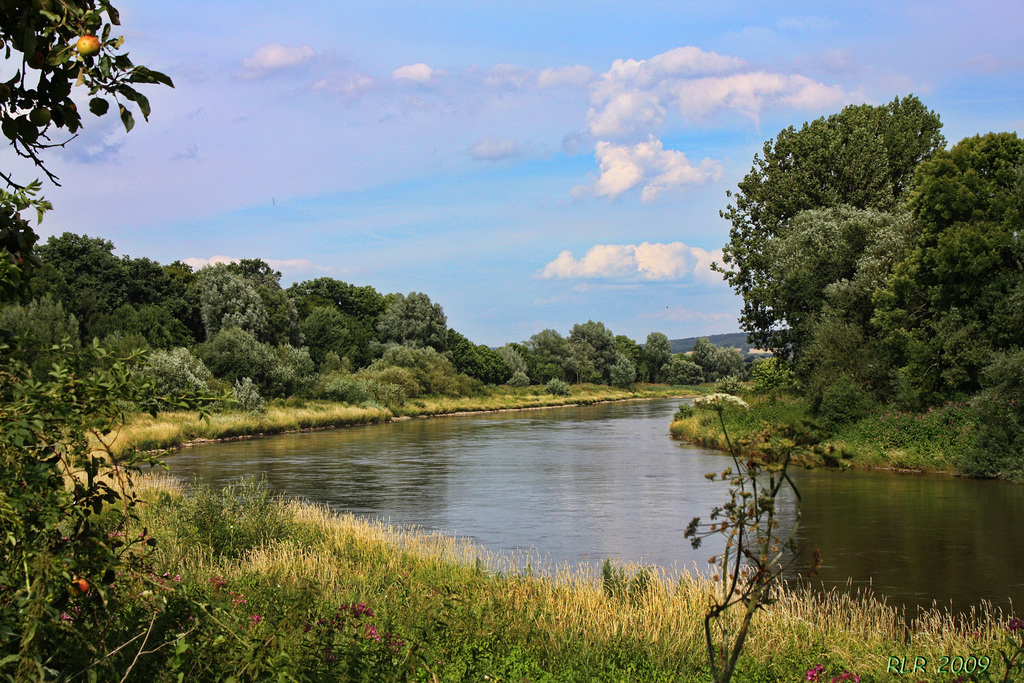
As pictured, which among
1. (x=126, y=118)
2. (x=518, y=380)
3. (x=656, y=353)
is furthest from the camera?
(x=656, y=353)

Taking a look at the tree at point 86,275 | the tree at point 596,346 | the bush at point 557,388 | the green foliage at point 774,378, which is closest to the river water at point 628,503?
the green foliage at point 774,378

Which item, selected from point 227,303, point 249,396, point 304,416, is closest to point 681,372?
point 227,303

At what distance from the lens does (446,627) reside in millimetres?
7398

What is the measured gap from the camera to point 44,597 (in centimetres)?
373

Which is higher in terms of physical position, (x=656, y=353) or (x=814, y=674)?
(x=656, y=353)

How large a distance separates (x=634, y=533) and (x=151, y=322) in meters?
47.9

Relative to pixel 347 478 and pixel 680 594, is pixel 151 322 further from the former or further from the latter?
pixel 680 594

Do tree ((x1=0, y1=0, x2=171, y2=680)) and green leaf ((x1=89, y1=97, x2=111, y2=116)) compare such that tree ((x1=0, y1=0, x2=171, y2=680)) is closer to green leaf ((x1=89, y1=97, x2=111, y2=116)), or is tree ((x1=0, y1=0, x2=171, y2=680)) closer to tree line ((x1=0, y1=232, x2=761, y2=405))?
green leaf ((x1=89, y1=97, x2=111, y2=116))

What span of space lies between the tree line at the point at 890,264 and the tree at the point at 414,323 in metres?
46.2

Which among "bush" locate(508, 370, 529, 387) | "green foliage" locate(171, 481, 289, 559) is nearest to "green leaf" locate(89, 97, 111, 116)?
"green foliage" locate(171, 481, 289, 559)

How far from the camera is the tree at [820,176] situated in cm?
3962

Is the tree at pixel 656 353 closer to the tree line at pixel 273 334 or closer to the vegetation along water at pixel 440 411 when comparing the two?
the tree line at pixel 273 334

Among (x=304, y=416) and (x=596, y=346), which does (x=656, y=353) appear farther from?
(x=304, y=416)

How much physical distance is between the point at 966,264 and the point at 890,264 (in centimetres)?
647
